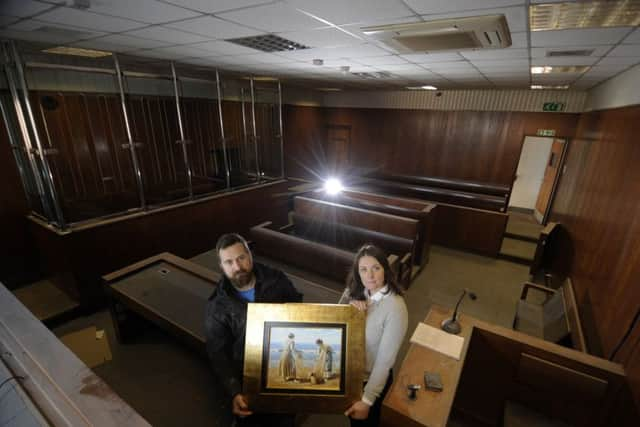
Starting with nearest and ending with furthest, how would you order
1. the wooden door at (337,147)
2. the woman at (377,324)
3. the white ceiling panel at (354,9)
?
the woman at (377,324)
the white ceiling panel at (354,9)
the wooden door at (337,147)

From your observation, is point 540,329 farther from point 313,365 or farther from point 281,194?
point 281,194

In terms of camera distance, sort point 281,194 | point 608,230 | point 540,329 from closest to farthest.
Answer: point 608,230 → point 540,329 → point 281,194

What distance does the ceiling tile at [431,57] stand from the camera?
288 cm

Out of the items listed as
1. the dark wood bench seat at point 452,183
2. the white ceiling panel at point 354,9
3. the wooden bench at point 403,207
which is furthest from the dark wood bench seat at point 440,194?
the white ceiling panel at point 354,9

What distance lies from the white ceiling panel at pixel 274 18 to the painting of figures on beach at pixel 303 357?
1.82 m

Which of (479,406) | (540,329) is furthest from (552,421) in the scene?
(540,329)

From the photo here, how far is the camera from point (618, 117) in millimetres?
3105

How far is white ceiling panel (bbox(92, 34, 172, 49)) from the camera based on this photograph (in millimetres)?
2621

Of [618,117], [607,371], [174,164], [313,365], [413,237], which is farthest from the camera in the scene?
[174,164]

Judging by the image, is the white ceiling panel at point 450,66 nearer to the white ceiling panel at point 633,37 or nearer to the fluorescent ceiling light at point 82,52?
the white ceiling panel at point 633,37

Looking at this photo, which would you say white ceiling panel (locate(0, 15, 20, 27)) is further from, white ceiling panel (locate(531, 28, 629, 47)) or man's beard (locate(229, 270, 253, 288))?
white ceiling panel (locate(531, 28, 629, 47))

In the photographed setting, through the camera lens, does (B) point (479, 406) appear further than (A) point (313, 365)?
Yes

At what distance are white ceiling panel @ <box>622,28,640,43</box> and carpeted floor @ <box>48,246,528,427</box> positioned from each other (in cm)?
294

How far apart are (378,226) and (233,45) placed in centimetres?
293
